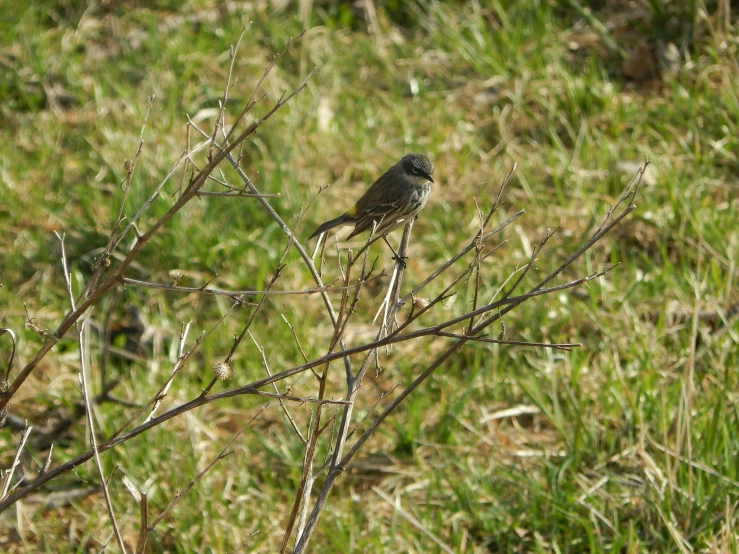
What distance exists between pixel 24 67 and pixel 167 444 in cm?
408

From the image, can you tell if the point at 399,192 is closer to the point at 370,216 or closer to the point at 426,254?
the point at 370,216

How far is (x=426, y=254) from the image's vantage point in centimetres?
586

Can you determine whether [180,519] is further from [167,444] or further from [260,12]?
[260,12]

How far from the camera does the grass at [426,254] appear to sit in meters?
4.08

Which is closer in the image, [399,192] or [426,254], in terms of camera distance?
[399,192]

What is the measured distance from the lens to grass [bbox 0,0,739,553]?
13.4 ft

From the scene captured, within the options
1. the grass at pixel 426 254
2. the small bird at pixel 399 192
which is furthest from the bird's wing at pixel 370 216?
the grass at pixel 426 254

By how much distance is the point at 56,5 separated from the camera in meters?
7.91

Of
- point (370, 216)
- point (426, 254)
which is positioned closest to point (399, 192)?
point (370, 216)

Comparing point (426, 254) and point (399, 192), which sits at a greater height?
point (399, 192)

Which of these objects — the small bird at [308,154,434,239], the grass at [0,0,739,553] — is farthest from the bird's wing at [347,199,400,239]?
the grass at [0,0,739,553]

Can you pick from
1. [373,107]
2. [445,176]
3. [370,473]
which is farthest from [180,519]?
[373,107]

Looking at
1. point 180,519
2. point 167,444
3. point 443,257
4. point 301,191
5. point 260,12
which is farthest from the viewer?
point 260,12

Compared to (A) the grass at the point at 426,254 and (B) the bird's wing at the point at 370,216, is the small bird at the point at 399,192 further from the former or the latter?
(A) the grass at the point at 426,254
